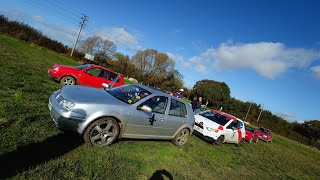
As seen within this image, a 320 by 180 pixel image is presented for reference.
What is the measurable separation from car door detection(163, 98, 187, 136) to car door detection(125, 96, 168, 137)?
0.25m

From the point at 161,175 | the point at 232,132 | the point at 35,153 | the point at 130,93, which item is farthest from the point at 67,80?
the point at 232,132

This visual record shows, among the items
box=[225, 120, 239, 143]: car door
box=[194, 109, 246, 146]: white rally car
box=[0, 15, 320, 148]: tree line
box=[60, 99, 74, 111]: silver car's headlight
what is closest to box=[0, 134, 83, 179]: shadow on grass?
box=[60, 99, 74, 111]: silver car's headlight

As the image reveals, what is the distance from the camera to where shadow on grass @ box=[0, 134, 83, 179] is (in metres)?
3.90

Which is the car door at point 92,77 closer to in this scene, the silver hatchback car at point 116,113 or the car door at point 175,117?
the silver hatchback car at point 116,113

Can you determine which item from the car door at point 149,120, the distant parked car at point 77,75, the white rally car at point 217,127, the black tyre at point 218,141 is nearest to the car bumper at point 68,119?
the car door at point 149,120

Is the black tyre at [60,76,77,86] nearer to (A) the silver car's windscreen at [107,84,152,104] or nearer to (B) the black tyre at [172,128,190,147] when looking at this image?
(A) the silver car's windscreen at [107,84,152,104]

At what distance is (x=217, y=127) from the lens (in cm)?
1112

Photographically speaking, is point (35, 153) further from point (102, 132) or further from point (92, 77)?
point (92, 77)

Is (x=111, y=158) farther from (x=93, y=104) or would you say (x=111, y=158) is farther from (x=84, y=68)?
(x=84, y=68)

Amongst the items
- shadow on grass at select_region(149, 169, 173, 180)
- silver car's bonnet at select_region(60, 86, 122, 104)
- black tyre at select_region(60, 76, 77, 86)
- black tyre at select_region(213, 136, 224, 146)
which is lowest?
shadow on grass at select_region(149, 169, 173, 180)

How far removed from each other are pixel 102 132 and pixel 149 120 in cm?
149

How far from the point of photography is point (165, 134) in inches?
306

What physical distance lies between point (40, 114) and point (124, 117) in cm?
246

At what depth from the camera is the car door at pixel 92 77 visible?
11984mm
